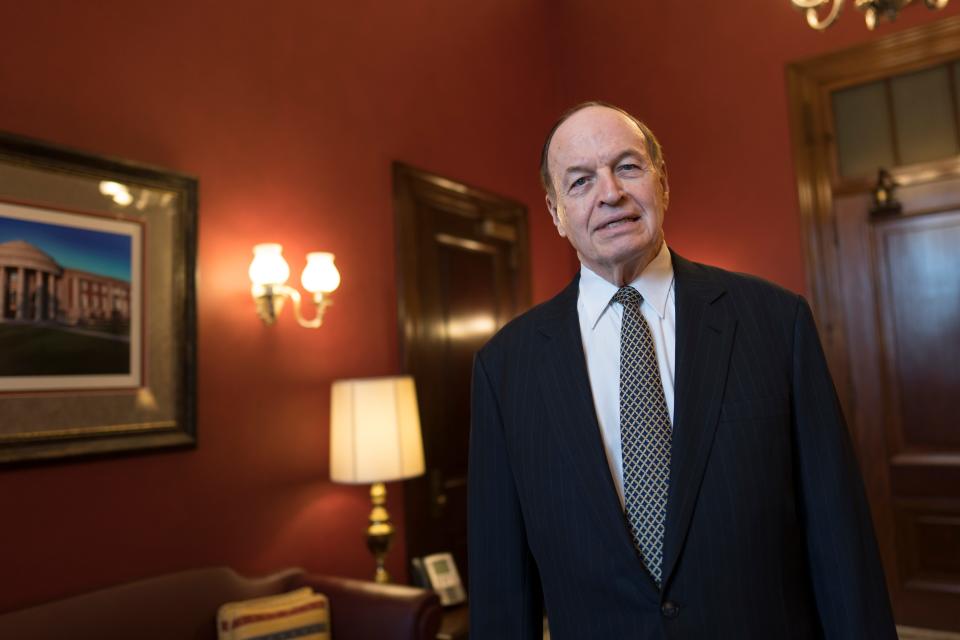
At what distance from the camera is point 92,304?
2.40 meters

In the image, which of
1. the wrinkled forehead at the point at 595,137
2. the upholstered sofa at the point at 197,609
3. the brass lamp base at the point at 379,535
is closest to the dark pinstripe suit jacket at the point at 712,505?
the wrinkled forehead at the point at 595,137

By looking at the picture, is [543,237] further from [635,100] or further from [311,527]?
[311,527]

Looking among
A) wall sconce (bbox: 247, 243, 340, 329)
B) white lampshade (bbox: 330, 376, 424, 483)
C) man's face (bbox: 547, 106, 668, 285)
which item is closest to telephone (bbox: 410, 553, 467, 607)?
white lampshade (bbox: 330, 376, 424, 483)

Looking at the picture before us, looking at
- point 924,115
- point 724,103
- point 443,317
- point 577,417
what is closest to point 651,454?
point 577,417

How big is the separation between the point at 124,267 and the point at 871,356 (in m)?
3.69

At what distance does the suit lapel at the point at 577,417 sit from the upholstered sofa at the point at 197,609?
1.50 meters

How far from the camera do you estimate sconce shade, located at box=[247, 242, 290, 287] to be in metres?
2.80

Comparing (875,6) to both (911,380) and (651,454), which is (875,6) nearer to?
(911,380)

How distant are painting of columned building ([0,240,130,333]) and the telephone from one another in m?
1.63

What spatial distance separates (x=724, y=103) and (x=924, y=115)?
3.47 ft

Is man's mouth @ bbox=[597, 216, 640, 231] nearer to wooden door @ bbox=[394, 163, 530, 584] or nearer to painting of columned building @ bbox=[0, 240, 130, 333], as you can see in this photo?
painting of columned building @ bbox=[0, 240, 130, 333]

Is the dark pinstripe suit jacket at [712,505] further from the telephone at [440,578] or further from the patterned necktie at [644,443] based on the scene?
the telephone at [440,578]

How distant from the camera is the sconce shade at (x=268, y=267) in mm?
2799

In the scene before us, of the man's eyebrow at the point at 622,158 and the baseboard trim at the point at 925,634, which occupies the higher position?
the man's eyebrow at the point at 622,158
